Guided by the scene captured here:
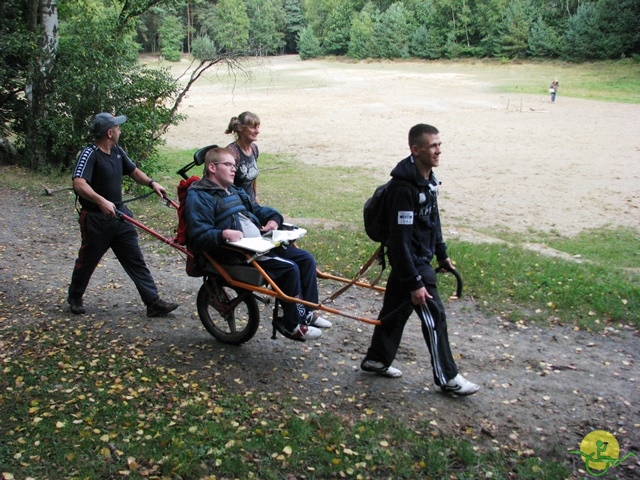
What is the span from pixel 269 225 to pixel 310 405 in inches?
61.8

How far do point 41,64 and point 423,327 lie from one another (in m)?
13.0

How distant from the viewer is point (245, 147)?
600cm

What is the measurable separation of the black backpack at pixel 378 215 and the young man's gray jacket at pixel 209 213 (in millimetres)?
1117

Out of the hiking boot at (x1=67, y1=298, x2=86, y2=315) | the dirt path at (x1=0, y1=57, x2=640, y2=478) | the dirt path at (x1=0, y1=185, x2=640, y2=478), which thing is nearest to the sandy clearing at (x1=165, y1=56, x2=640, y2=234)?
the dirt path at (x1=0, y1=57, x2=640, y2=478)

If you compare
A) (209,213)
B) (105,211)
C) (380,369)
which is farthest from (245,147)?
(380,369)

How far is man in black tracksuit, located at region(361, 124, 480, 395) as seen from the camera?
4266mm

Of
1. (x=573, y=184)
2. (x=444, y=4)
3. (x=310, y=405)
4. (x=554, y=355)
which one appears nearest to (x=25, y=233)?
(x=310, y=405)

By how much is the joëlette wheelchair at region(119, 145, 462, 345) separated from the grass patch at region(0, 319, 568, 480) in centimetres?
69

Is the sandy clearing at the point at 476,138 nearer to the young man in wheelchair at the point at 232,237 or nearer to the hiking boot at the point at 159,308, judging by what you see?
the hiking boot at the point at 159,308

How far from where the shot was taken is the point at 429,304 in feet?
14.6

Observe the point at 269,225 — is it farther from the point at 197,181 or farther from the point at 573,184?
the point at 573,184

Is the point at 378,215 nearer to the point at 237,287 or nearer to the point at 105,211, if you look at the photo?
the point at 237,287

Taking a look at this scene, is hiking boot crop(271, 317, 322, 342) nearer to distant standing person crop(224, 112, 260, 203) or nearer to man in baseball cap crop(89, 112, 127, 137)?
distant standing person crop(224, 112, 260, 203)

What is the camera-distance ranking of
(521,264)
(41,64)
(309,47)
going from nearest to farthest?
(521,264)
(41,64)
(309,47)
